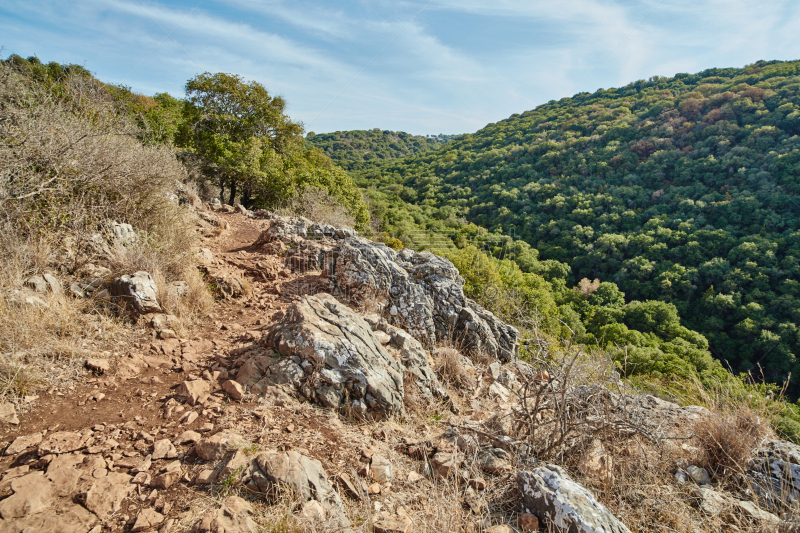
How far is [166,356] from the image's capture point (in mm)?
3348

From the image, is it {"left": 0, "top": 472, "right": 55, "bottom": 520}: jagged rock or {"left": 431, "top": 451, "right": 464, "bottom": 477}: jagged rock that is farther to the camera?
{"left": 431, "top": 451, "right": 464, "bottom": 477}: jagged rock

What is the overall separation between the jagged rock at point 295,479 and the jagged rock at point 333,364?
87 cm

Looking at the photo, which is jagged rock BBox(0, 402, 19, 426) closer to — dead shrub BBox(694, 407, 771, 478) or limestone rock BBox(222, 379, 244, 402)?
limestone rock BBox(222, 379, 244, 402)

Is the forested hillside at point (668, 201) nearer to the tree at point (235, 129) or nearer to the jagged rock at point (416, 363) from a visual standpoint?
the tree at point (235, 129)

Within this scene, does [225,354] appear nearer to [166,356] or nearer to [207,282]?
[166,356]

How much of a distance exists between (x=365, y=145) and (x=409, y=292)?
9126cm

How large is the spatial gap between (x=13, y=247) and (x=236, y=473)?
3.79m

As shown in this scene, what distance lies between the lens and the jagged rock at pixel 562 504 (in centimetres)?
201

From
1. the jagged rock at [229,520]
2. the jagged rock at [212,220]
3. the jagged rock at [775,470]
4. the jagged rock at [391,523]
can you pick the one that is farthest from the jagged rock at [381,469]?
the jagged rock at [212,220]

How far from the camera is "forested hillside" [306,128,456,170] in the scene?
75.7m

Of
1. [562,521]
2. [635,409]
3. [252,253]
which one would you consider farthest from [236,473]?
[252,253]

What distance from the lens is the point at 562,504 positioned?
82.3 inches

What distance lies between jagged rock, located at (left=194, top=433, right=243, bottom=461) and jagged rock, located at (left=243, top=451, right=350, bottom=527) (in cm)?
27

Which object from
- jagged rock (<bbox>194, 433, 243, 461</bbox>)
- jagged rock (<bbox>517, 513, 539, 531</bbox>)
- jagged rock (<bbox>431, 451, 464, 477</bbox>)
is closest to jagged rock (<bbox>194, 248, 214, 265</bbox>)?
jagged rock (<bbox>194, 433, 243, 461</bbox>)
